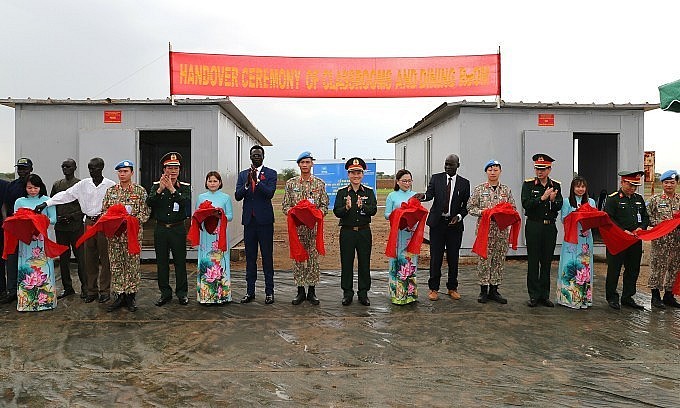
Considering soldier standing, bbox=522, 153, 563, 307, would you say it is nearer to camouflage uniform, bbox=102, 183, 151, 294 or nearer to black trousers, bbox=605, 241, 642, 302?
black trousers, bbox=605, 241, 642, 302

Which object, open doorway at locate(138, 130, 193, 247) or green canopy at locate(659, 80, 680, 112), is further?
open doorway at locate(138, 130, 193, 247)

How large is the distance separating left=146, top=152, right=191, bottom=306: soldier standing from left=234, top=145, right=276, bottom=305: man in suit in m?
0.65

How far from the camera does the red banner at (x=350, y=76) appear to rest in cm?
941

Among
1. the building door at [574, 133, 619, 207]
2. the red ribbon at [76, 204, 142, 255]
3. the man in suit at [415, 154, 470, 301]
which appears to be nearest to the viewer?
the red ribbon at [76, 204, 142, 255]

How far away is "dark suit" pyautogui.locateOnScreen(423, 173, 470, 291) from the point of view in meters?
6.60

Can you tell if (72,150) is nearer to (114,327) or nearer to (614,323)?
(114,327)

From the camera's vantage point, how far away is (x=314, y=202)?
6441mm

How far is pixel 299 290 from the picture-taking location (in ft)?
21.5

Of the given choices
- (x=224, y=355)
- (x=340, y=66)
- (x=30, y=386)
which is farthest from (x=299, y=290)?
(x=340, y=66)

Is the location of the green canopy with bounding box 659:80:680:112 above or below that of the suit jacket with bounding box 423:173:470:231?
above

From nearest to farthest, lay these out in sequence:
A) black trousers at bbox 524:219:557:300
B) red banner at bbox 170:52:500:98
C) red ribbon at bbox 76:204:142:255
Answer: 1. red ribbon at bbox 76:204:142:255
2. black trousers at bbox 524:219:557:300
3. red banner at bbox 170:52:500:98

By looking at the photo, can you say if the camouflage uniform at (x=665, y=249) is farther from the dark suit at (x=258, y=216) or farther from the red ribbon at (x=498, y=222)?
the dark suit at (x=258, y=216)

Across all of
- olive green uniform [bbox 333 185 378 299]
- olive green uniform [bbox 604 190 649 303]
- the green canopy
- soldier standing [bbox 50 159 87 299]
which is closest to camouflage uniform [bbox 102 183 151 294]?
soldier standing [bbox 50 159 87 299]

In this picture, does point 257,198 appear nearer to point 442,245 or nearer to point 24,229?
point 442,245
